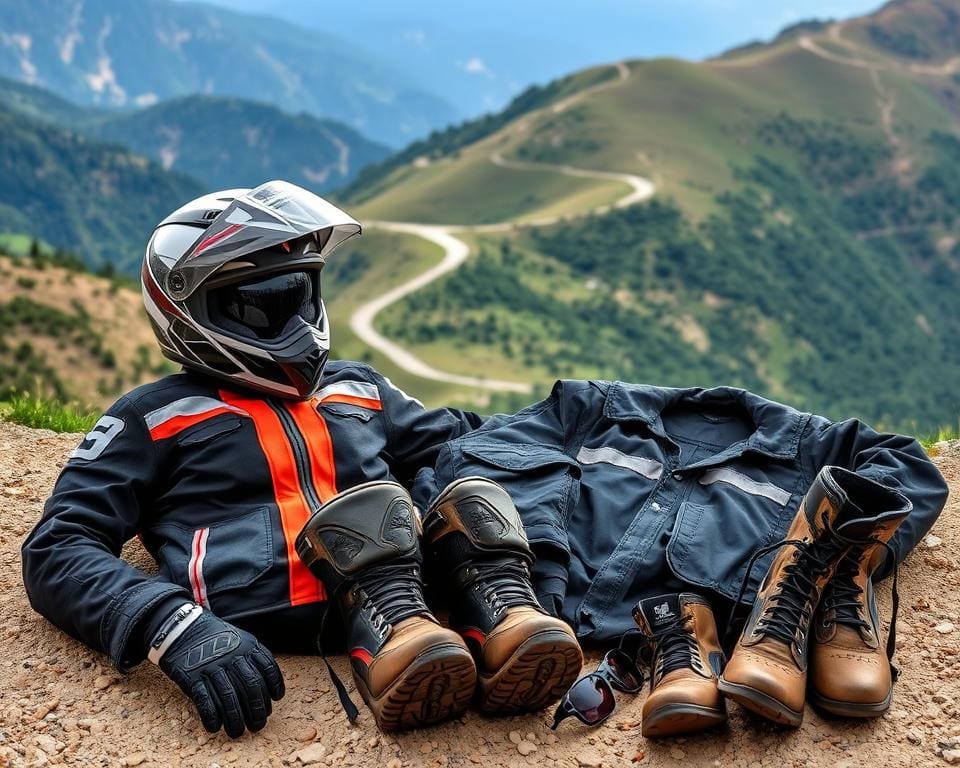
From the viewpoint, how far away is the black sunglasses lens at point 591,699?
4.04 meters

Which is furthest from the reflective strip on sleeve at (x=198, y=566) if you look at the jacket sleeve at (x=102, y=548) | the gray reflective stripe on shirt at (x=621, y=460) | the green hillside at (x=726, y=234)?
the green hillside at (x=726, y=234)

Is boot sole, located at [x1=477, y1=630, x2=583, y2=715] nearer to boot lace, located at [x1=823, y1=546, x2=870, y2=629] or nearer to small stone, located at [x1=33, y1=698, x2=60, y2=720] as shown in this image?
boot lace, located at [x1=823, y1=546, x2=870, y2=629]

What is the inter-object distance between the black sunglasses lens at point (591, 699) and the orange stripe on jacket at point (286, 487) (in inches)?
45.6

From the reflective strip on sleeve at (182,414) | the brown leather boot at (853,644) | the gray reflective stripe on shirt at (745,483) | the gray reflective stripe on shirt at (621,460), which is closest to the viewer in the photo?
the brown leather boot at (853,644)

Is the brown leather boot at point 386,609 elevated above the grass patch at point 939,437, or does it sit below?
above

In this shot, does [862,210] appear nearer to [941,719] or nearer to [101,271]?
[101,271]

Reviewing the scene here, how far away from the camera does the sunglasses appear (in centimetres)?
404

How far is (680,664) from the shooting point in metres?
4.05

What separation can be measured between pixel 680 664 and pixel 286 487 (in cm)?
192

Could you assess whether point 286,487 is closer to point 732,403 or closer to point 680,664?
point 680,664

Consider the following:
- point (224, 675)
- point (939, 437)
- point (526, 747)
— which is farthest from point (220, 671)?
point (939, 437)

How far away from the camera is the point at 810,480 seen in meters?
5.13

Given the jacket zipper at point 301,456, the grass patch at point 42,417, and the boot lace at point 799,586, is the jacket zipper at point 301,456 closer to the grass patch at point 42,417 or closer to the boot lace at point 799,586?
the boot lace at point 799,586

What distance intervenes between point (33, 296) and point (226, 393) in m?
33.0
